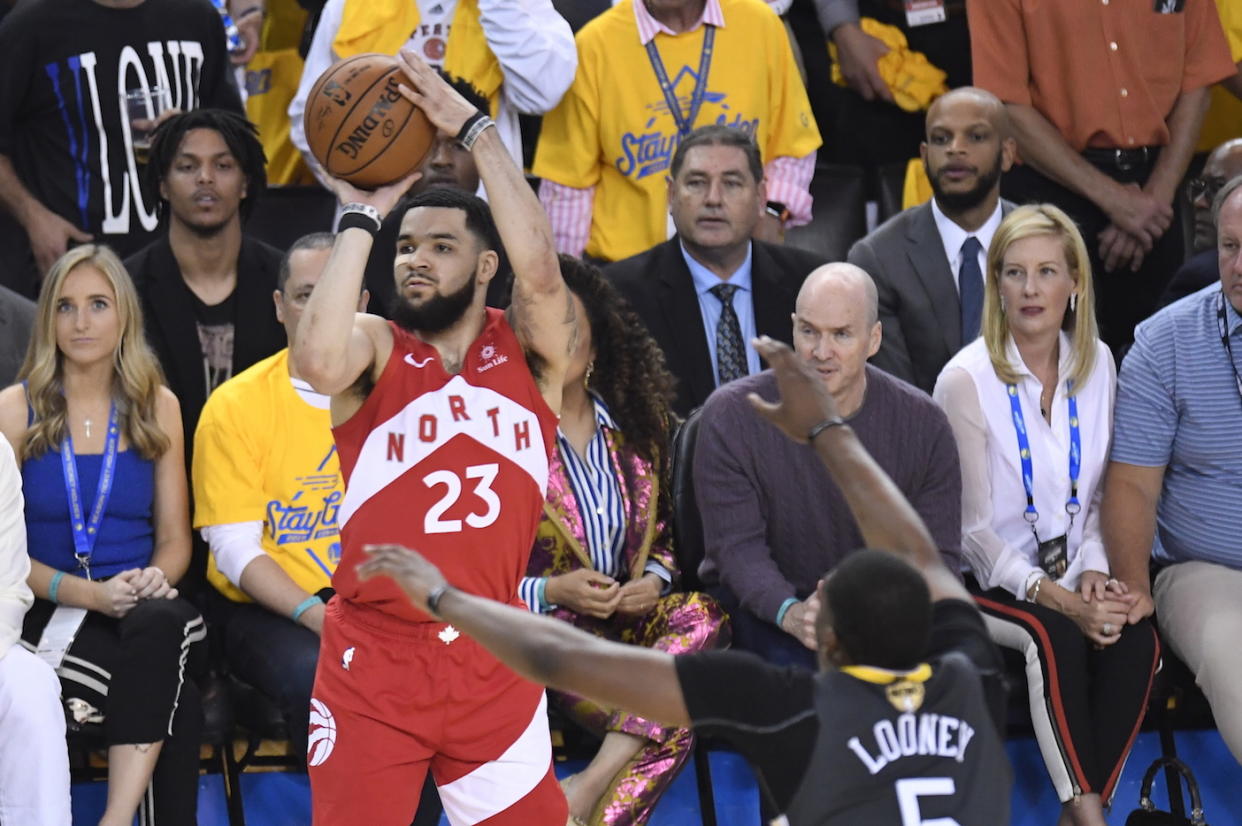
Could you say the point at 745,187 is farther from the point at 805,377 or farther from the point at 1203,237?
the point at 805,377

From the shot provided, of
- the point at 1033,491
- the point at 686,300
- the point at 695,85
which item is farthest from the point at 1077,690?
the point at 695,85

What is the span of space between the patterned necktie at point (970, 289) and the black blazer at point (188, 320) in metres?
2.67

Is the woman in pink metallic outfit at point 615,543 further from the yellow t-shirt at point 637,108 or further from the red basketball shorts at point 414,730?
the yellow t-shirt at point 637,108

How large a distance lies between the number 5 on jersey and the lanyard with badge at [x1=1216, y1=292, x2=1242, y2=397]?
2.81m

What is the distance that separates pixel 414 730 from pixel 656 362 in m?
2.04

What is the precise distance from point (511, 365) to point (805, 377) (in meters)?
1.09

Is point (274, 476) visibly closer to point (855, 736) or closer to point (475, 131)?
point (475, 131)

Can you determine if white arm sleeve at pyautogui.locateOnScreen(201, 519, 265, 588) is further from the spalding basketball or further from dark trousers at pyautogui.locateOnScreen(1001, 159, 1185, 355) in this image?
dark trousers at pyautogui.locateOnScreen(1001, 159, 1185, 355)

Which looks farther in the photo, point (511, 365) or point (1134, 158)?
point (1134, 158)

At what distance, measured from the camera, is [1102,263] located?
784cm

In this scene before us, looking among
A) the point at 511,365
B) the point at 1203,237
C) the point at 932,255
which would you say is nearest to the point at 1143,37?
the point at 1203,237

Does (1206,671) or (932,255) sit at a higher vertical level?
(932,255)

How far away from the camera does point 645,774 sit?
18.0 ft

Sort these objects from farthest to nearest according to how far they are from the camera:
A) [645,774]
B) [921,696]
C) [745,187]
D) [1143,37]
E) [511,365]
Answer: [1143,37], [745,187], [645,774], [511,365], [921,696]
